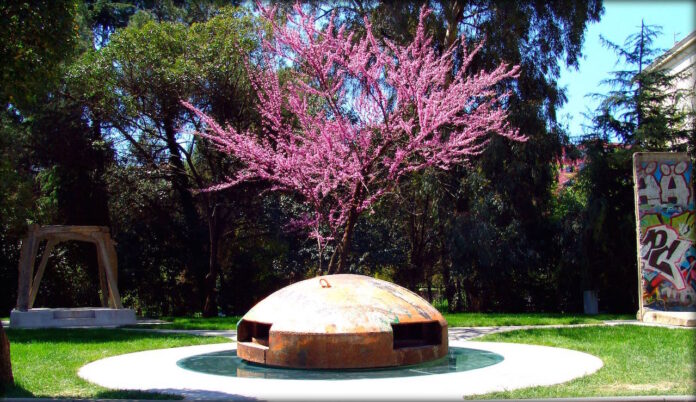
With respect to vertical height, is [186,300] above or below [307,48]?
below

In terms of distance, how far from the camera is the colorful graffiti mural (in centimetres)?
1511

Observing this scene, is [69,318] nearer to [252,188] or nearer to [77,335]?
[77,335]

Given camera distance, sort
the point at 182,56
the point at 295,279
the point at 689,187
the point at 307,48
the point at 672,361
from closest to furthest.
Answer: the point at 672,361
the point at 307,48
the point at 689,187
the point at 182,56
the point at 295,279

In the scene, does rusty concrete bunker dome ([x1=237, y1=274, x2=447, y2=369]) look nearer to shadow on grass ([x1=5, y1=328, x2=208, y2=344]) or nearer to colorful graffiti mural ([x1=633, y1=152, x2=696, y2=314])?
shadow on grass ([x1=5, y1=328, x2=208, y2=344])

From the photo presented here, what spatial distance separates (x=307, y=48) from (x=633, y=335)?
328 inches

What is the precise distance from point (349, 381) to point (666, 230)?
1132cm

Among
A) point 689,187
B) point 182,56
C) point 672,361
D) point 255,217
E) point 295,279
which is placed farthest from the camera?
point 295,279

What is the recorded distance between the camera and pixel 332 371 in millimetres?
7895

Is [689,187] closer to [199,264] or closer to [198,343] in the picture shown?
[198,343]

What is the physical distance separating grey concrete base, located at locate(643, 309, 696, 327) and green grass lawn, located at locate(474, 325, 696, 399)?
0.79m

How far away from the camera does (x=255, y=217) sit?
21.5 m

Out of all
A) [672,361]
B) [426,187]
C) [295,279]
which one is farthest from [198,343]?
[295,279]

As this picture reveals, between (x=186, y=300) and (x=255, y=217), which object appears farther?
(x=186, y=300)

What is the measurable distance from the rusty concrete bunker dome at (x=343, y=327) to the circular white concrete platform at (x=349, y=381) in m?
0.66
